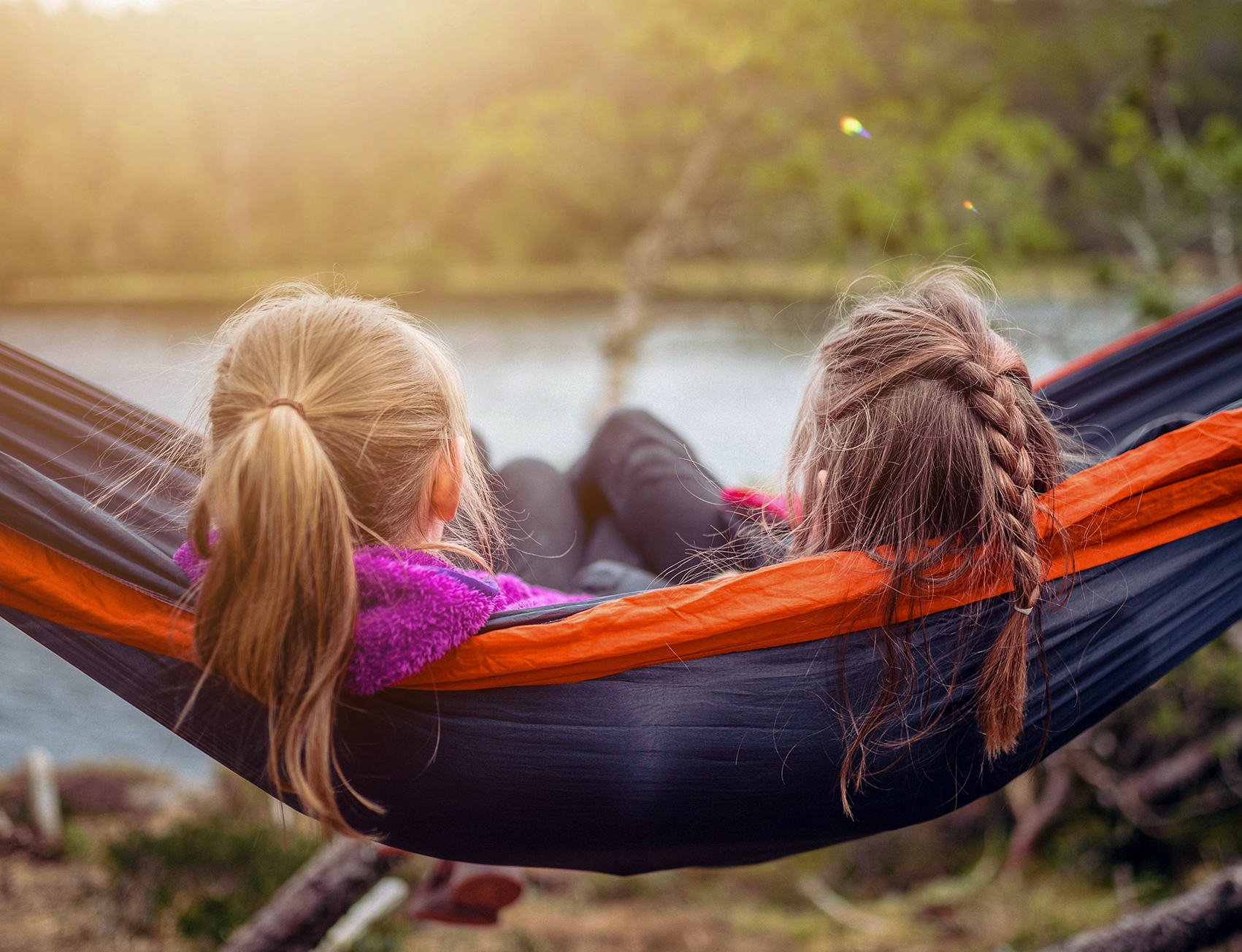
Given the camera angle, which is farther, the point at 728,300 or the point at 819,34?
the point at 728,300

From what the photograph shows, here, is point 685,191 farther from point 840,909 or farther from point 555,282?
point 840,909

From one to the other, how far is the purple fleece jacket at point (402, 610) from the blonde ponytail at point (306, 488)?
2 cm

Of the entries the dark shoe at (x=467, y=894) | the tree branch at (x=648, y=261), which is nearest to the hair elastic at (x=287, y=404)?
the dark shoe at (x=467, y=894)

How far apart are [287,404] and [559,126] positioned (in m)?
4.66

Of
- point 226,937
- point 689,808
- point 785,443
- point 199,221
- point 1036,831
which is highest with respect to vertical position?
point 199,221

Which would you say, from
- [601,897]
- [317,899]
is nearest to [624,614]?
[317,899]

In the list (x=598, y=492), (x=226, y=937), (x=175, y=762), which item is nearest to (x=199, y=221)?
(x=175, y=762)

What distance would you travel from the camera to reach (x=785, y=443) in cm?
96

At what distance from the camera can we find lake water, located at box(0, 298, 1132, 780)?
3.52 m

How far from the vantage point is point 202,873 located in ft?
9.72

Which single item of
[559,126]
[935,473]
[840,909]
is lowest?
[840,909]

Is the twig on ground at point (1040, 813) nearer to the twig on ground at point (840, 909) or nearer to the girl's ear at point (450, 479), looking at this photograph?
the twig on ground at point (840, 909)

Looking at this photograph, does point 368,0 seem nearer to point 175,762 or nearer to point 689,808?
point 175,762

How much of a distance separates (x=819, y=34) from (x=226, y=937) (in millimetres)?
5275
